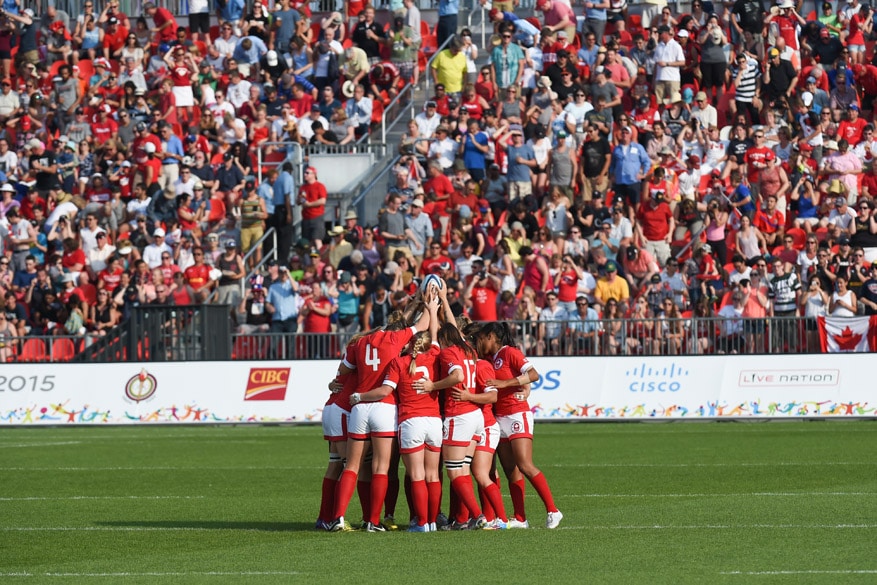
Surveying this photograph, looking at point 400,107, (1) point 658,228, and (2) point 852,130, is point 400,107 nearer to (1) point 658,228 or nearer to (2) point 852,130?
(1) point 658,228

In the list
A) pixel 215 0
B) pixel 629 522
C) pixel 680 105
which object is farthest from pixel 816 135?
pixel 629 522

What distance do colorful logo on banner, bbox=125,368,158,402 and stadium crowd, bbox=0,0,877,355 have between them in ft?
7.77

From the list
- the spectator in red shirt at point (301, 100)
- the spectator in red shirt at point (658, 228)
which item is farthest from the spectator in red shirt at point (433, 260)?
the spectator in red shirt at point (301, 100)

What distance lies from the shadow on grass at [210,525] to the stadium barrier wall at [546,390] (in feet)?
38.7

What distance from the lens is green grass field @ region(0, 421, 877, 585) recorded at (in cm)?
1016

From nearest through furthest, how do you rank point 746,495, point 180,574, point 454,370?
point 180,574 → point 454,370 → point 746,495

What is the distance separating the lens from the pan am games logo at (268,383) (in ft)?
84.9

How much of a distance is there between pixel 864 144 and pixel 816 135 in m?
0.85

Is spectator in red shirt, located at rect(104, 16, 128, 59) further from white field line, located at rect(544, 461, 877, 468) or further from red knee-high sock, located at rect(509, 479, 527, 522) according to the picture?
red knee-high sock, located at rect(509, 479, 527, 522)

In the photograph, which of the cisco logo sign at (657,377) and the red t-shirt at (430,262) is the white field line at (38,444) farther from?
the cisco logo sign at (657,377)

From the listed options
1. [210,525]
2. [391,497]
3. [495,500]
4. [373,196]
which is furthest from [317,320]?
[495,500]

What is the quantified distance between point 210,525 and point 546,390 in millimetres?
12489

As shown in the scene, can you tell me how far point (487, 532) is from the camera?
40.1 feet

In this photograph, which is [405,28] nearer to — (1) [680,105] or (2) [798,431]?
(1) [680,105]
